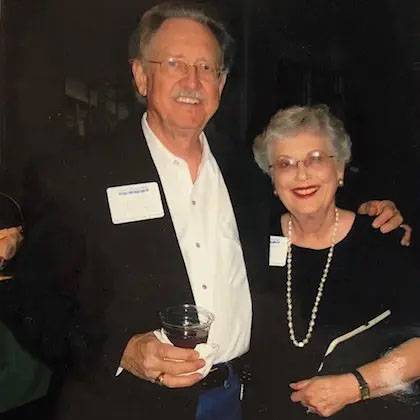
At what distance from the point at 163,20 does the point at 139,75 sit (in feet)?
0.37

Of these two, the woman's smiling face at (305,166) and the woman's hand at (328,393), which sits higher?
the woman's smiling face at (305,166)

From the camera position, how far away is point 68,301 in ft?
4.14

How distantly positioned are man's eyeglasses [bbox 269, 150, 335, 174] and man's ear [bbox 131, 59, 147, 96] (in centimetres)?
29

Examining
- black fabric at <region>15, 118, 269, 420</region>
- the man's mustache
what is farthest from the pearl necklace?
the man's mustache

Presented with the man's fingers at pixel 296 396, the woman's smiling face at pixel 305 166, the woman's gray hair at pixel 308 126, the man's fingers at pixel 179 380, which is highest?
the woman's gray hair at pixel 308 126

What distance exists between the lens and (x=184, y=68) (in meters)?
1.25

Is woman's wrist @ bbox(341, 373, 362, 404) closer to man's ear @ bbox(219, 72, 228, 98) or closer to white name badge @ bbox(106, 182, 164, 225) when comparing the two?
white name badge @ bbox(106, 182, 164, 225)

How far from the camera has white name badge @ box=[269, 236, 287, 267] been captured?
1332mm

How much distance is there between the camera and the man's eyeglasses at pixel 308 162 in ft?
4.23

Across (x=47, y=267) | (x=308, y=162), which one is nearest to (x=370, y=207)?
(x=308, y=162)

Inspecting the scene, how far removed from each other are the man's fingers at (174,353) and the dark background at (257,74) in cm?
40

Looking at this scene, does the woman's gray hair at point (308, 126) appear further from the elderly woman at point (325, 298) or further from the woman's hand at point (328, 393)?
the woman's hand at point (328, 393)

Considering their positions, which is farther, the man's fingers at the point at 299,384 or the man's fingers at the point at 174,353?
the man's fingers at the point at 299,384

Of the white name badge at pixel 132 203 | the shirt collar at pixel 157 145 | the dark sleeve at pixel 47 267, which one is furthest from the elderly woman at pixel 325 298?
the dark sleeve at pixel 47 267
